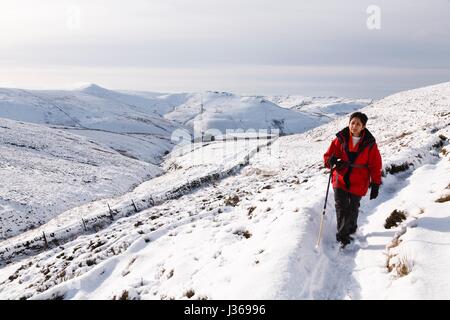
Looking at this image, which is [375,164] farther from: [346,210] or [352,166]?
[346,210]

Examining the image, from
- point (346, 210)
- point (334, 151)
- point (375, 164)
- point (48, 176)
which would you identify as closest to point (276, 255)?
point (346, 210)

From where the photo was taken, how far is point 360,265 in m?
7.76

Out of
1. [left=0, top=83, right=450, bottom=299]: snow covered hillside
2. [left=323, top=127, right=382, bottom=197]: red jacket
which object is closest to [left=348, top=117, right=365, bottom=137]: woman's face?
[left=323, top=127, right=382, bottom=197]: red jacket

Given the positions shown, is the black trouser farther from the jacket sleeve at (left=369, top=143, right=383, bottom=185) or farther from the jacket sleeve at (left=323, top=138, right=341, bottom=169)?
the jacket sleeve at (left=323, top=138, right=341, bottom=169)

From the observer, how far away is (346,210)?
8766 millimetres

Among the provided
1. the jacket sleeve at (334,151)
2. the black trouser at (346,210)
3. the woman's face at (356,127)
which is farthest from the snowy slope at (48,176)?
the woman's face at (356,127)

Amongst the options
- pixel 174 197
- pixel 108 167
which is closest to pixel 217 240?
pixel 174 197

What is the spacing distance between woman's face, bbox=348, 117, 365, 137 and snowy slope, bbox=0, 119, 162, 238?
103 ft

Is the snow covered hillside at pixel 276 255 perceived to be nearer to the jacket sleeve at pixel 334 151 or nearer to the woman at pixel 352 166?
the woman at pixel 352 166

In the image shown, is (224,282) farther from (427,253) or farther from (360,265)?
(427,253)

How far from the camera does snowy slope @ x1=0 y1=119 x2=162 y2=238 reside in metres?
35.4
